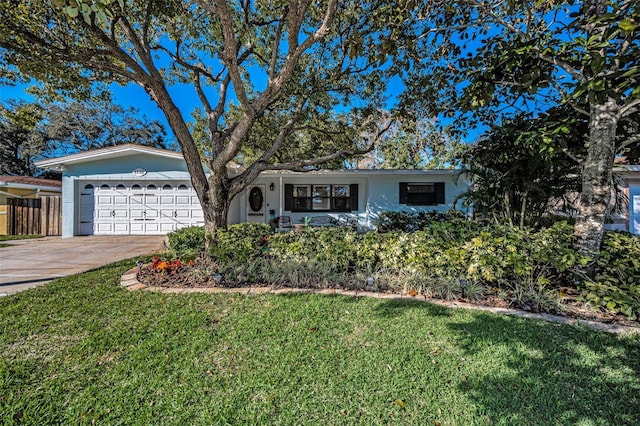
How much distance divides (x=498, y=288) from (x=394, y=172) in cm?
727

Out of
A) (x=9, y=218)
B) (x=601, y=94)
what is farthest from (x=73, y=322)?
(x=9, y=218)

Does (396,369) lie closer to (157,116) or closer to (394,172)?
(394,172)

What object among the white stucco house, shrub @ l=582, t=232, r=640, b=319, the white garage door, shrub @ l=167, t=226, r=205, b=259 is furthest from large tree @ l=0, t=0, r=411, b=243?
the white stucco house

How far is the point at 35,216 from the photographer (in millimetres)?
11188

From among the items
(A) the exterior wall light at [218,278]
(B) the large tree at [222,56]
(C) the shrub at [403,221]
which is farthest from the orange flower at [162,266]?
(C) the shrub at [403,221]

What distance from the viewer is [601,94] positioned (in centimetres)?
247

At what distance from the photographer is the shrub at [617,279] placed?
3.25 m

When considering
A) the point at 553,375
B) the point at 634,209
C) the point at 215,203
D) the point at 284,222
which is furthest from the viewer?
the point at 284,222

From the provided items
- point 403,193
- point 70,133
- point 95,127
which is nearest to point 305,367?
point 403,193

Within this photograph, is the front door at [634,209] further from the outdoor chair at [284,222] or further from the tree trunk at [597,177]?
the outdoor chair at [284,222]

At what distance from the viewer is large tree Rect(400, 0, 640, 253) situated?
266 cm

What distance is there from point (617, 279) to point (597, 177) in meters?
1.41

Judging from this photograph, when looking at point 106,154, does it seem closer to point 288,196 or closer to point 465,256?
point 288,196

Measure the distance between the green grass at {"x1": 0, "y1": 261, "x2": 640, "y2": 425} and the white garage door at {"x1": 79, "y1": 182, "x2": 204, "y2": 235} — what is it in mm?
7662
